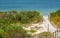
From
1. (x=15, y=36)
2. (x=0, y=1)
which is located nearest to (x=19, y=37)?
(x=15, y=36)

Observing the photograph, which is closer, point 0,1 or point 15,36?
point 15,36

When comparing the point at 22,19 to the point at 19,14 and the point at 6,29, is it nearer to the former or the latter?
the point at 19,14

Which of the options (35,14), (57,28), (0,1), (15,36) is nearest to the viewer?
(15,36)

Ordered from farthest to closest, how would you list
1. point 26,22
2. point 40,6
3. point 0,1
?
point 0,1, point 40,6, point 26,22

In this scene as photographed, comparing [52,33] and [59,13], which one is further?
[59,13]

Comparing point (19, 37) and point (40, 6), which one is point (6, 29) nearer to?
point (19, 37)

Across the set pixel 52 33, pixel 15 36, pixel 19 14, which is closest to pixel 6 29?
pixel 15 36

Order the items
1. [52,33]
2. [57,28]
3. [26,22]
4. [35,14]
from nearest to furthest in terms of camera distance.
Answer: [52,33] → [57,28] → [26,22] → [35,14]

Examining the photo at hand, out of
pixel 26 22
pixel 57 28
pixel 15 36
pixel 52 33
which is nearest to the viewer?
pixel 15 36

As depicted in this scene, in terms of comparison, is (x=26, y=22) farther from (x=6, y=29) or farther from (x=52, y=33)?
(x=6, y=29)
